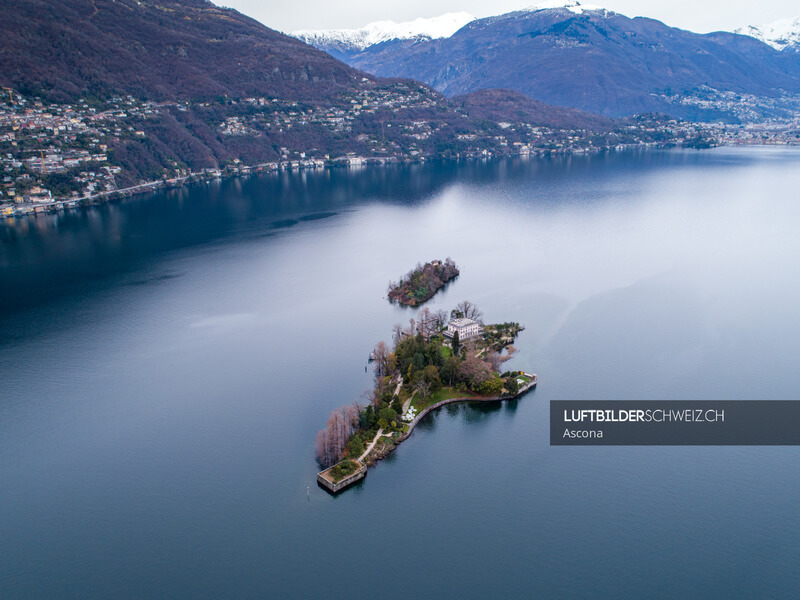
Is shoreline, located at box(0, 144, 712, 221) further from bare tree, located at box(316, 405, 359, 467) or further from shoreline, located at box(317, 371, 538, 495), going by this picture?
shoreline, located at box(317, 371, 538, 495)

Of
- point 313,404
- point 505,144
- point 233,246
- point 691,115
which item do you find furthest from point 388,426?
point 691,115

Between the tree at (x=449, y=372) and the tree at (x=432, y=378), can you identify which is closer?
the tree at (x=432, y=378)

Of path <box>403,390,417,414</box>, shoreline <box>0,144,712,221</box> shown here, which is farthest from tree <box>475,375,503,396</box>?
shoreline <box>0,144,712,221</box>

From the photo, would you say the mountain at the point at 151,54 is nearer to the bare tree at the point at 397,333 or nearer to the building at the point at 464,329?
the bare tree at the point at 397,333

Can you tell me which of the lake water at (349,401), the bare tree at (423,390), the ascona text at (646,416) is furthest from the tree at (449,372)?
the ascona text at (646,416)

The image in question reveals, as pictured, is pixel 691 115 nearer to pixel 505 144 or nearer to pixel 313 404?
pixel 505 144

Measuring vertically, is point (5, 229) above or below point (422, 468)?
above

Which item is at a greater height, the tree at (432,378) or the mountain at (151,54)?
the mountain at (151,54)
